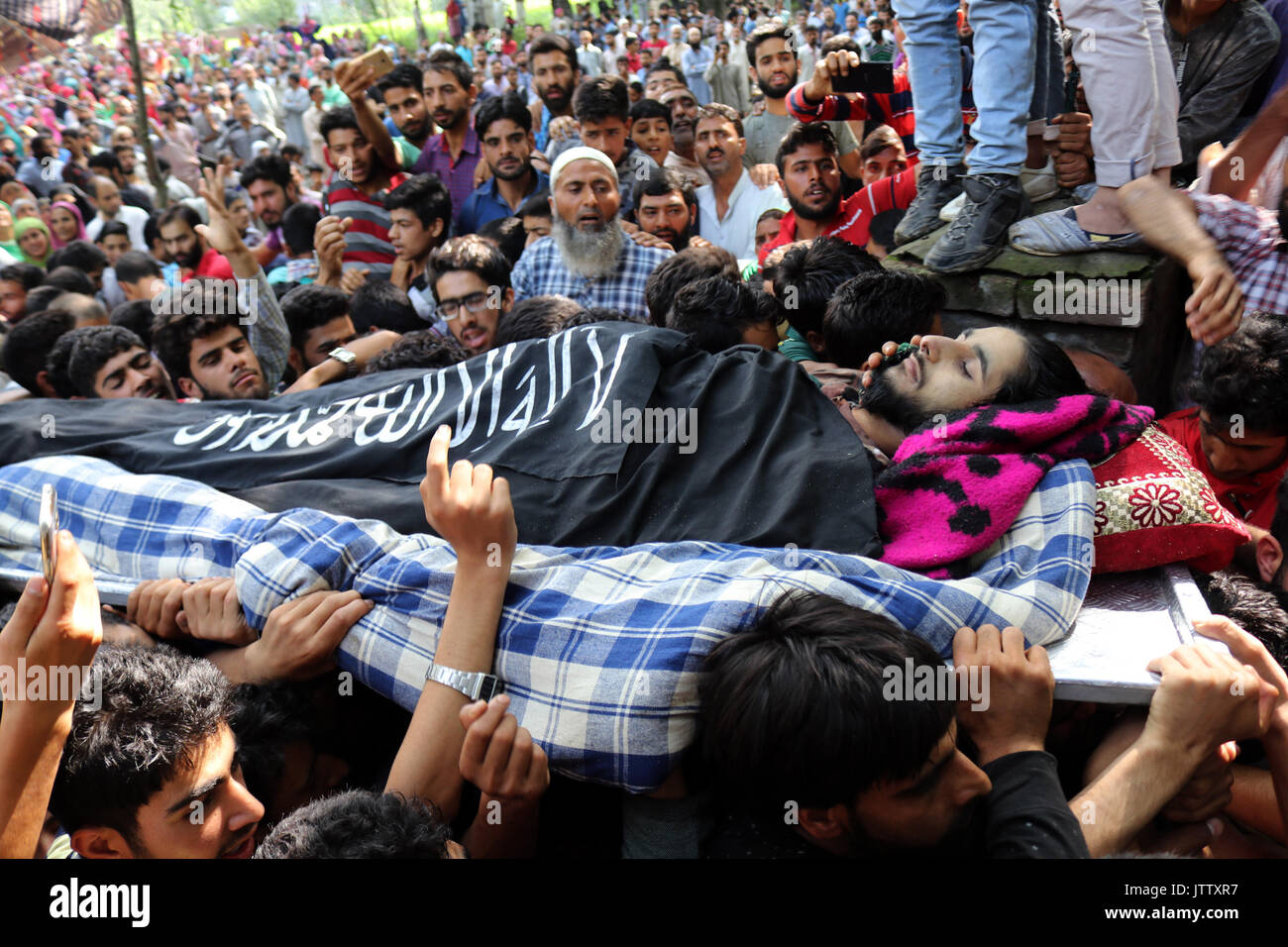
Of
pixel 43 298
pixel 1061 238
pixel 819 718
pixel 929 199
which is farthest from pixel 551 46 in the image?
pixel 819 718

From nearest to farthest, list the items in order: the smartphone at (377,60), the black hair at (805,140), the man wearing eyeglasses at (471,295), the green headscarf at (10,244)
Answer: the man wearing eyeglasses at (471,295)
the black hair at (805,140)
the smartphone at (377,60)
the green headscarf at (10,244)

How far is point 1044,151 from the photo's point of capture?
3521 millimetres

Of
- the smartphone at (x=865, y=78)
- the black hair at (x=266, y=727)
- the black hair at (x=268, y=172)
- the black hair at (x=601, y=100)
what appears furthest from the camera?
the black hair at (x=268, y=172)

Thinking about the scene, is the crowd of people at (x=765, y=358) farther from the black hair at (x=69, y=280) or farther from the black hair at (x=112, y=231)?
the black hair at (x=112, y=231)

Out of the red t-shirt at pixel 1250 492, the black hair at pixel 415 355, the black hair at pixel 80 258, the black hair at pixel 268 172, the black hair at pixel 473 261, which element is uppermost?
the black hair at pixel 268 172

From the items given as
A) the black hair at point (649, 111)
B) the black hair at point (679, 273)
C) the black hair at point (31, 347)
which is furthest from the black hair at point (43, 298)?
the black hair at point (679, 273)

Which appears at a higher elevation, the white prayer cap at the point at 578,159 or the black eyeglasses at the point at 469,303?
the white prayer cap at the point at 578,159

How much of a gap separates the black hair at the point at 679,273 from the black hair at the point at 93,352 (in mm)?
2056

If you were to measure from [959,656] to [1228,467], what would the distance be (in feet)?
4.18

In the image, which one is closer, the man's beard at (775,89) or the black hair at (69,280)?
the man's beard at (775,89)

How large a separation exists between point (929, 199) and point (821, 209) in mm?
931

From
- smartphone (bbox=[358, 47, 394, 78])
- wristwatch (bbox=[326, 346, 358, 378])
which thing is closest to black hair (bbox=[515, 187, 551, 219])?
smartphone (bbox=[358, 47, 394, 78])

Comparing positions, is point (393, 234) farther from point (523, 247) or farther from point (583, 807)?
point (583, 807)

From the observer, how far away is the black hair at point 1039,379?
219 centimetres
